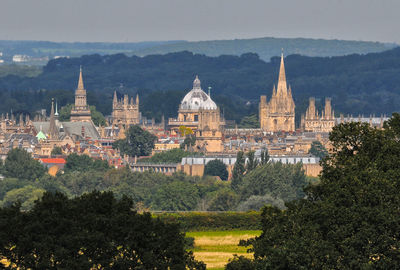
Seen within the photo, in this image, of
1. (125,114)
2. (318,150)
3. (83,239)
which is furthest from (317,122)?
(83,239)

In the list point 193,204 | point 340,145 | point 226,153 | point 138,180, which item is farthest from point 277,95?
point 340,145

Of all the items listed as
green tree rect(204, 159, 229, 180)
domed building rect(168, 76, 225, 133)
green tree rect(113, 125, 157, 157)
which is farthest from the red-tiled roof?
domed building rect(168, 76, 225, 133)

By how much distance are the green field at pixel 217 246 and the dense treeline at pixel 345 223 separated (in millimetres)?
10334

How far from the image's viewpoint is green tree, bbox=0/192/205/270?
34.4 m

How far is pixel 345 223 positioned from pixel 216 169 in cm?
8918

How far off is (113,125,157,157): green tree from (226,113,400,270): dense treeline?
353ft

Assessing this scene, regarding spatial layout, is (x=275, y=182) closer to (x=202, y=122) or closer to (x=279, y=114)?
(x=202, y=122)

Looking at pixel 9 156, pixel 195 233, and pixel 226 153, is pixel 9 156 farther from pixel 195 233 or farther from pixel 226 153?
pixel 195 233

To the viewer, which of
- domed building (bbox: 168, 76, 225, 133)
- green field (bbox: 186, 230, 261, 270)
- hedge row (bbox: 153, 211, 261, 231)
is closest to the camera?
green field (bbox: 186, 230, 261, 270)

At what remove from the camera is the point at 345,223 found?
116 feet

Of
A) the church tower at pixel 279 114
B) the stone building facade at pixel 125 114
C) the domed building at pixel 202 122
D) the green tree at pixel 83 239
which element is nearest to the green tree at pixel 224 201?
the green tree at pixel 83 239

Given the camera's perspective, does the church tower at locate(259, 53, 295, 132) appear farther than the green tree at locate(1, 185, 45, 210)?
Yes

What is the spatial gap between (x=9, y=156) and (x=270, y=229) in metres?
84.0

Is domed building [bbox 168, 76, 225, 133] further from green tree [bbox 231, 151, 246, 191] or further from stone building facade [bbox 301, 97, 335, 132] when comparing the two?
green tree [bbox 231, 151, 246, 191]
